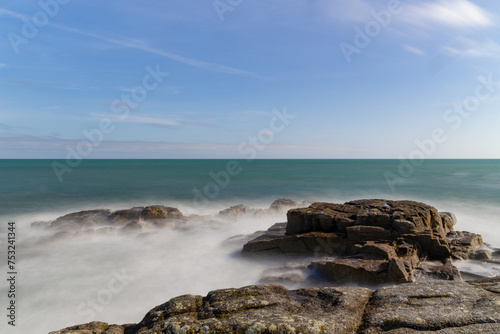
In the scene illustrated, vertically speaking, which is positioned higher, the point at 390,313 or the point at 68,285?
the point at 390,313

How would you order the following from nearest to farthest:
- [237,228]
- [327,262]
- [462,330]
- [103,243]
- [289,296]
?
[462,330] < [289,296] < [327,262] < [103,243] < [237,228]

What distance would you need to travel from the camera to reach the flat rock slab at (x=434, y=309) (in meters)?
6.06

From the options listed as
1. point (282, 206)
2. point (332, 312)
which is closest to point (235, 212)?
point (282, 206)

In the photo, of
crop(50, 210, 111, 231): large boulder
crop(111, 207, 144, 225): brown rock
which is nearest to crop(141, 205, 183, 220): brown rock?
crop(111, 207, 144, 225): brown rock

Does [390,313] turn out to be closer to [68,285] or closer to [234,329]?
[234,329]

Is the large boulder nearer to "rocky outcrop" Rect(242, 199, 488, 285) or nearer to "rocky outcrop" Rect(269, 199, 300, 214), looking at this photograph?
"rocky outcrop" Rect(242, 199, 488, 285)

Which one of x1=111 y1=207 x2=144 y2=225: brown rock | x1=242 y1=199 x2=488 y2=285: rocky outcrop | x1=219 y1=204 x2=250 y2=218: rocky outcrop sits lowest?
x1=242 y1=199 x2=488 y2=285: rocky outcrop

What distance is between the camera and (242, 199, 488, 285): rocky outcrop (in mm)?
15273

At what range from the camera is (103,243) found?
2462 cm

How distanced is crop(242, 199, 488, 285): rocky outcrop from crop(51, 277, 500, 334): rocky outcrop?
7.41m

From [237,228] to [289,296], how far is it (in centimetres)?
2164

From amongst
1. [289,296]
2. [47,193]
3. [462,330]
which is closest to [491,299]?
[462,330]

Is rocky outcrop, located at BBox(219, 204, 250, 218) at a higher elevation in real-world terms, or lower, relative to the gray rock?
higher

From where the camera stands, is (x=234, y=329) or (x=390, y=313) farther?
(x=390, y=313)
